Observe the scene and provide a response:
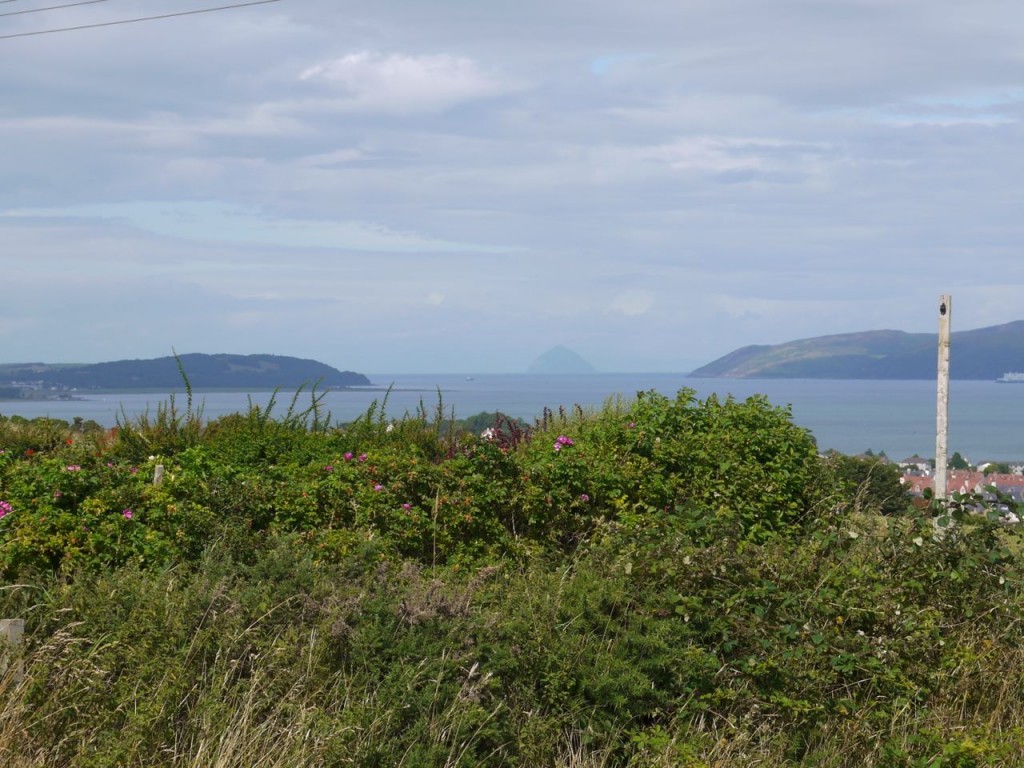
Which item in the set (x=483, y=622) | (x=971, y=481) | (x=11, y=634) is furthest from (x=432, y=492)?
(x=971, y=481)

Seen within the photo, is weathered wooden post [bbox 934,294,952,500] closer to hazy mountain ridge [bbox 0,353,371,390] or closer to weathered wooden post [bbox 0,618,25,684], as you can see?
weathered wooden post [bbox 0,618,25,684]

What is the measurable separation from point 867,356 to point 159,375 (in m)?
95.5

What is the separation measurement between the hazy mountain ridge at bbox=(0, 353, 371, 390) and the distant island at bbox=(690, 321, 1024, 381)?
222 feet

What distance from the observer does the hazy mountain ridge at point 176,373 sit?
212ft

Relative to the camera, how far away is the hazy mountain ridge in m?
64.6

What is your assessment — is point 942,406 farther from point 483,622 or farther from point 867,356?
point 867,356

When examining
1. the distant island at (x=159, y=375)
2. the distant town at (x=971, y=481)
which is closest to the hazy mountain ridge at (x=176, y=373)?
the distant island at (x=159, y=375)

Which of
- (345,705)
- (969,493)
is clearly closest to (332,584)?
(345,705)

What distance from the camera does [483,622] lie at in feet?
14.3

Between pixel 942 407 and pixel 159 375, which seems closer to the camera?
pixel 942 407

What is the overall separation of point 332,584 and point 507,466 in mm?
2380

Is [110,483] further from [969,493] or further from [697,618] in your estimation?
[969,493]

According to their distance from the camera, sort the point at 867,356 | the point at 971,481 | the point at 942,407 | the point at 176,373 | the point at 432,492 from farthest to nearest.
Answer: the point at 867,356, the point at 176,373, the point at 971,481, the point at 942,407, the point at 432,492

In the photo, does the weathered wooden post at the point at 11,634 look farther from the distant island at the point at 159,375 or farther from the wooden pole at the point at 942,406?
the distant island at the point at 159,375
